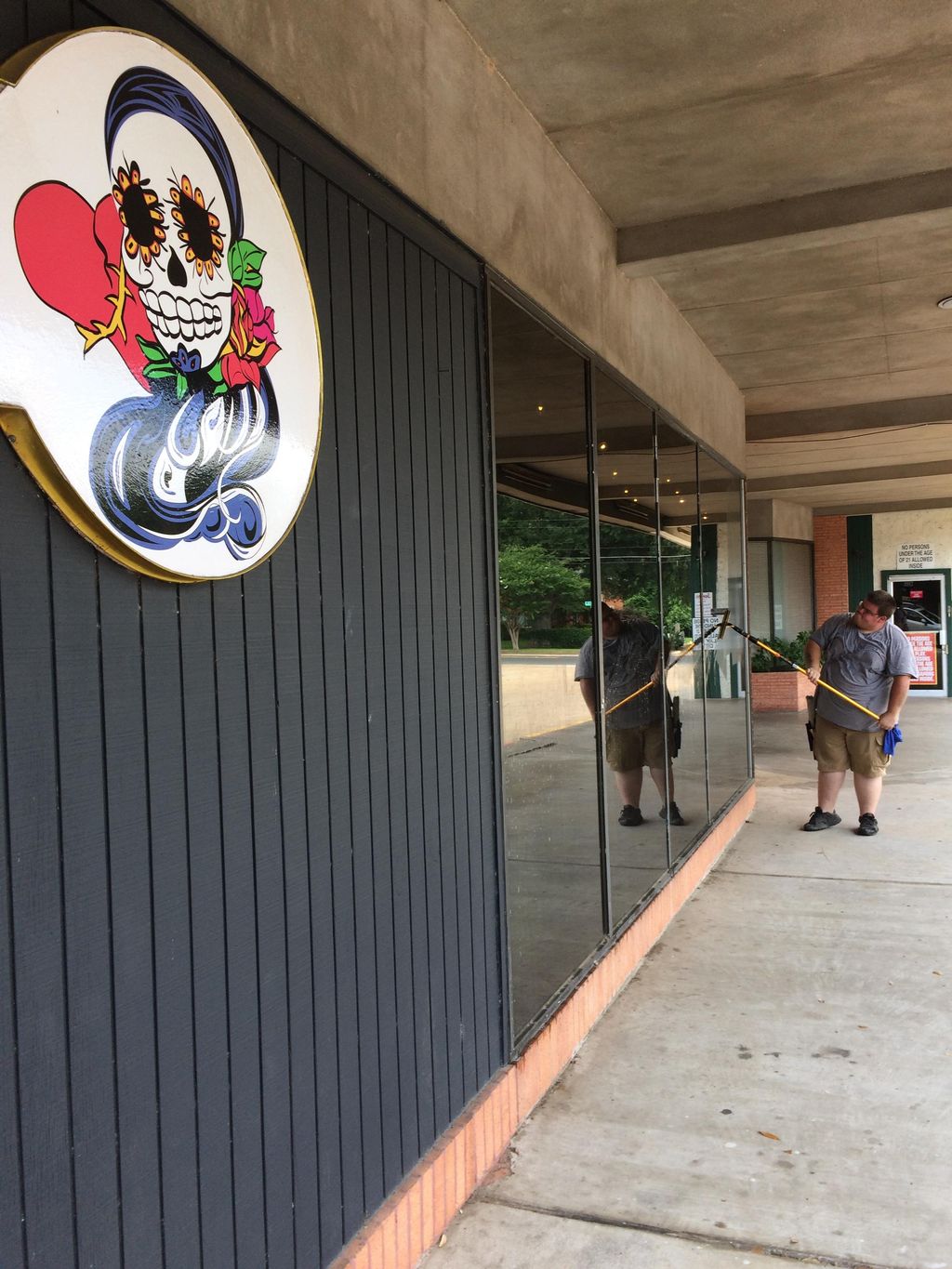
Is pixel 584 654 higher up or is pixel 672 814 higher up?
pixel 584 654

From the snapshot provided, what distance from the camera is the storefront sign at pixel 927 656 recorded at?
65.0 feet

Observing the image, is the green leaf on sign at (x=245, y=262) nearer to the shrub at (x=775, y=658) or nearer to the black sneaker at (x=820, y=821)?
the black sneaker at (x=820, y=821)

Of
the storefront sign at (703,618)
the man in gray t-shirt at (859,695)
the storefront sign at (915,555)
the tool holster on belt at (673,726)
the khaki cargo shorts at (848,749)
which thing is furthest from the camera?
the storefront sign at (915,555)

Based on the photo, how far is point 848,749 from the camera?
311 inches

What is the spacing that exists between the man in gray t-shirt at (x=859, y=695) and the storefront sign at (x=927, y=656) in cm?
1294

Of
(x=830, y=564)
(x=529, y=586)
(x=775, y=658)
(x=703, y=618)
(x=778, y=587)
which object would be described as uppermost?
(x=830, y=564)

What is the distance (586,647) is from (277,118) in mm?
2721

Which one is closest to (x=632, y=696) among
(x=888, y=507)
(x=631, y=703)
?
(x=631, y=703)

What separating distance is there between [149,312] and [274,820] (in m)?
1.08

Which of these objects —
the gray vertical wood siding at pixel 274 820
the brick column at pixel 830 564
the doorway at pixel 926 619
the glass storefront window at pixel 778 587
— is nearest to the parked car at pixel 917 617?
the doorway at pixel 926 619

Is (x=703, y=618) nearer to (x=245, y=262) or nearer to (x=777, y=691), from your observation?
(x=245, y=262)

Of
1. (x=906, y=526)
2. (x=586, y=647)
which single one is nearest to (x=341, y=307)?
(x=586, y=647)

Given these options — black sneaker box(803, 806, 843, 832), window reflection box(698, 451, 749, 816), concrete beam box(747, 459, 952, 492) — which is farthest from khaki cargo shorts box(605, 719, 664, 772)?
concrete beam box(747, 459, 952, 492)

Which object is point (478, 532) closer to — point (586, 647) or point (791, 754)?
point (586, 647)
